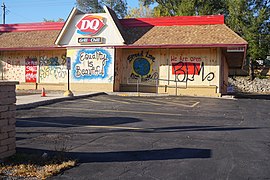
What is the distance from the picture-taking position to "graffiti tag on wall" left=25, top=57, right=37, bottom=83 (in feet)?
85.3

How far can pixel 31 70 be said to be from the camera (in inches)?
1028

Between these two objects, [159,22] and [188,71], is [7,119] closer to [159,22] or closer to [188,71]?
[188,71]

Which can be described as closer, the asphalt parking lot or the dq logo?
the asphalt parking lot

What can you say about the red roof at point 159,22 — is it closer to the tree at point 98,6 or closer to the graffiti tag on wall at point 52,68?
the graffiti tag on wall at point 52,68

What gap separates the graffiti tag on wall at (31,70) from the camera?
2598cm

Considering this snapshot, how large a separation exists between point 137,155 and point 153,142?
1209mm

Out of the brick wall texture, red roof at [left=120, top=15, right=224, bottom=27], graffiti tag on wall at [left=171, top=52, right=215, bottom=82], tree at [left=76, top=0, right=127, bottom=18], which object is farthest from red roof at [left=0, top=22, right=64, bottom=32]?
tree at [left=76, top=0, right=127, bottom=18]

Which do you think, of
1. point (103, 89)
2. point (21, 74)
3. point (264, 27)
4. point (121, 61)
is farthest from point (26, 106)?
point (264, 27)

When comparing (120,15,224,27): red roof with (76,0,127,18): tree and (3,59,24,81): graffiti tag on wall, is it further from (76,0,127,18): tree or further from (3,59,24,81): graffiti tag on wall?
(76,0,127,18): tree

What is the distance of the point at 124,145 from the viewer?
7.22 meters

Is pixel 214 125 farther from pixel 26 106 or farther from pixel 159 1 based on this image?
pixel 159 1

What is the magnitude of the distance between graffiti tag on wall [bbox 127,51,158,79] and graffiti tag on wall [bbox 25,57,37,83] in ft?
26.0

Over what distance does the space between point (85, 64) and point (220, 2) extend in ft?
88.7

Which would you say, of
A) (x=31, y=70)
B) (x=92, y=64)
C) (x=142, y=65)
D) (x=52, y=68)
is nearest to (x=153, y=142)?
(x=142, y=65)
